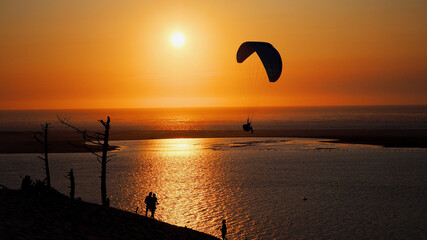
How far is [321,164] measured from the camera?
173 ft

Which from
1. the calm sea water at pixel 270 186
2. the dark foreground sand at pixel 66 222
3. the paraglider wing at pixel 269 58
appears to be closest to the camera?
the dark foreground sand at pixel 66 222

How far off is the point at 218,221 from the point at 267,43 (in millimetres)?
15670

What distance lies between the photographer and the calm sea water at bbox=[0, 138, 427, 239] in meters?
26.5

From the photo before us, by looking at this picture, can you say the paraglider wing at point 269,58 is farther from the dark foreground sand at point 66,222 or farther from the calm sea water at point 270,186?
the dark foreground sand at point 66,222

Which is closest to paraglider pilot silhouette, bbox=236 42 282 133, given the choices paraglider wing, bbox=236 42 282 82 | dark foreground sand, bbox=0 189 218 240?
paraglider wing, bbox=236 42 282 82

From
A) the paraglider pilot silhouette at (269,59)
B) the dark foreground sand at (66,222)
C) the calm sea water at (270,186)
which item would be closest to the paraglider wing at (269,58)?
the paraglider pilot silhouette at (269,59)

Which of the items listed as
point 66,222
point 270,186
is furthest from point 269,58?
point 66,222

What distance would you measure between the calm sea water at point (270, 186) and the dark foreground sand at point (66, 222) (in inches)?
330

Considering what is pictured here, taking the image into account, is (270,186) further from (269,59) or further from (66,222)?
(66,222)

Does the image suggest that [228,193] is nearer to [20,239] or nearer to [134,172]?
[134,172]

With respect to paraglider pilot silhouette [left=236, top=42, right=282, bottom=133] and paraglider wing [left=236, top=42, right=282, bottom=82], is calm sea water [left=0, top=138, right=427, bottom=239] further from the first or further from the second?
paraglider wing [left=236, top=42, right=282, bottom=82]

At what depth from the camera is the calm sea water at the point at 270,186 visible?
26.5m

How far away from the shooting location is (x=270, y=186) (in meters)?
39.0

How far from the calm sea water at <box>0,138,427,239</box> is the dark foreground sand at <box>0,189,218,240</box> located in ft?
27.5
